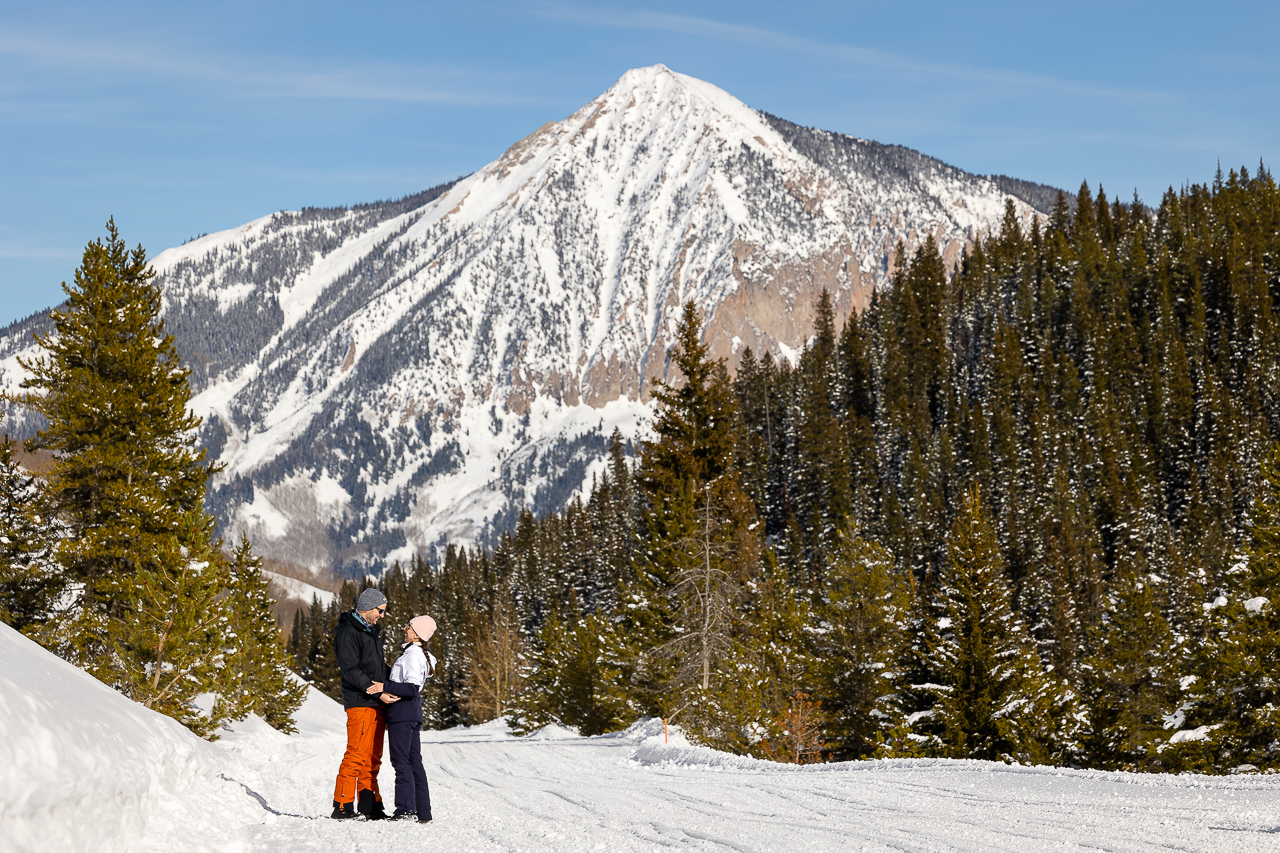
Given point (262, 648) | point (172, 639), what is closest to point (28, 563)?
point (172, 639)

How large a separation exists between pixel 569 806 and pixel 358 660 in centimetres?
358

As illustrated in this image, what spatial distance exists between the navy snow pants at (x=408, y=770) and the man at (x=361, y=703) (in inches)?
8.3

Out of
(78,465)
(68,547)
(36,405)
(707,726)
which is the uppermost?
(36,405)

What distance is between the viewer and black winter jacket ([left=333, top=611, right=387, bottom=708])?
9.95 m

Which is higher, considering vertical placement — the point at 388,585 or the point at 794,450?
the point at 794,450

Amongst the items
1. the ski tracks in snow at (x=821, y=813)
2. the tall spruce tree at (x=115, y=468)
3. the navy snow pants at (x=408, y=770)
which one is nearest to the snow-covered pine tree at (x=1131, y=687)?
the ski tracks in snow at (x=821, y=813)

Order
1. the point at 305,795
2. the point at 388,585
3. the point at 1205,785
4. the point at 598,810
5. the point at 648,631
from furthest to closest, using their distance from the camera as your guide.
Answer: the point at 388,585 < the point at 648,631 < the point at 305,795 < the point at 598,810 < the point at 1205,785

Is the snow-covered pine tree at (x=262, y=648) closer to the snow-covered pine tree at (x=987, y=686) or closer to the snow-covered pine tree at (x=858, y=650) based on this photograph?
the snow-covered pine tree at (x=858, y=650)

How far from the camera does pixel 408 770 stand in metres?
10.1

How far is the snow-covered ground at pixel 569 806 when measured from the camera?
6.91 meters

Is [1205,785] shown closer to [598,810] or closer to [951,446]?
[598,810]

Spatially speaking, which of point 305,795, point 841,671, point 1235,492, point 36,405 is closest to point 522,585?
point 1235,492

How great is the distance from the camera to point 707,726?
25062mm

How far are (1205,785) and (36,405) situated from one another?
87.9 feet
